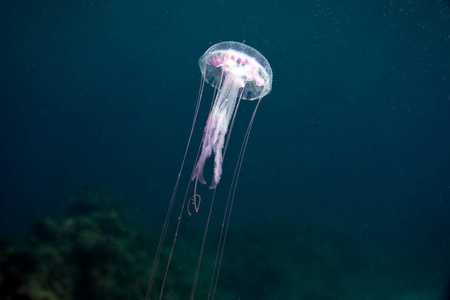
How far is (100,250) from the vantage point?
508cm

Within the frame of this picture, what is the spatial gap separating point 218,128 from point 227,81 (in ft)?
3.13

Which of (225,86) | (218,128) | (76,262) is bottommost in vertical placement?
(76,262)

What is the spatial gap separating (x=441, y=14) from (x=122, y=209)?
26.9 ft

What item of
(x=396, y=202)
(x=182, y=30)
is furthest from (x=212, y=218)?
(x=396, y=202)

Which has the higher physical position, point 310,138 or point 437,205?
point 310,138

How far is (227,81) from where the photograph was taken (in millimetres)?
4965

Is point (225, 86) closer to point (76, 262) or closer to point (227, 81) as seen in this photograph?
point (227, 81)

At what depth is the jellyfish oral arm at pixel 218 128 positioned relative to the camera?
432 centimetres

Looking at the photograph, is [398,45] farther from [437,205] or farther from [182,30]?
[182,30]

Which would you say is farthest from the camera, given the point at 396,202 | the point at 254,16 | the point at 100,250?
the point at 396,202

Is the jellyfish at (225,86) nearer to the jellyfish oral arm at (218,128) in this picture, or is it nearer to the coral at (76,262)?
the jellyfish oral arm at (218,128)

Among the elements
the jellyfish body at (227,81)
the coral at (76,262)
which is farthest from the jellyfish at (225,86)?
the coral at (76,262)

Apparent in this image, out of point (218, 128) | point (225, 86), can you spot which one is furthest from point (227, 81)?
point (218, 128)

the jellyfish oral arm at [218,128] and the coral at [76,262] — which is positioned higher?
the jellyfish oral arm at [218,128]
